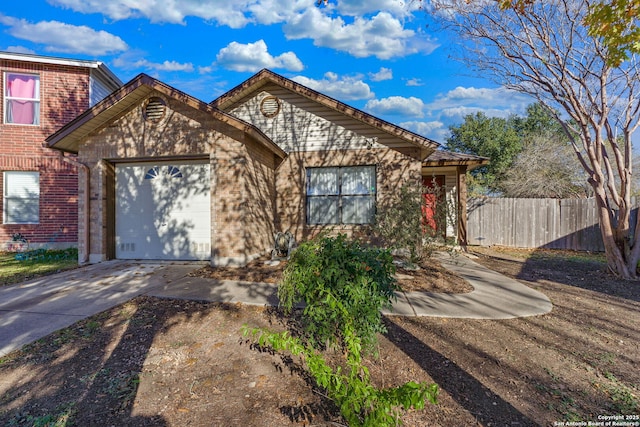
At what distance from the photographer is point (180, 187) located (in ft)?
25.5

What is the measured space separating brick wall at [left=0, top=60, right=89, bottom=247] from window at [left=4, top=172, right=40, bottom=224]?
19 cm

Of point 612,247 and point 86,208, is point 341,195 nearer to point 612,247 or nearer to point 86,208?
point 612,247

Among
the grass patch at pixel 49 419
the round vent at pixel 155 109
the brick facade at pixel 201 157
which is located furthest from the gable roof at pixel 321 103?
the grass patch at pixel 49 419

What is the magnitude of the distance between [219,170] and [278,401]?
5.70 meters

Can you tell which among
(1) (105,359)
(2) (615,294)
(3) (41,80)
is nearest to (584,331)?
(2) (615,294)

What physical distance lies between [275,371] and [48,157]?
12.1 metres

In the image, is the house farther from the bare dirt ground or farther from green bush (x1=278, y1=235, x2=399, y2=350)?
green bush (x1=278, y1=235, x2=399, y2=350)

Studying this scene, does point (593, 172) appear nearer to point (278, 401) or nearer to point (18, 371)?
point (278, 401)

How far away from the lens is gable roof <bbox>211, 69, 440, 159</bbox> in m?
8.27

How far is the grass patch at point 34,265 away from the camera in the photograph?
6.62m

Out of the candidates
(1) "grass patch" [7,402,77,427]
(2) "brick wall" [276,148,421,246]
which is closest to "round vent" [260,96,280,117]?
(2) "brick wall" [276,148,421,246]

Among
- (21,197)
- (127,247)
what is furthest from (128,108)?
(21,197)

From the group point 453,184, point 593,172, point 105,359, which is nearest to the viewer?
point 105,359

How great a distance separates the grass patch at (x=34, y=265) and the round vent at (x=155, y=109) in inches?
167
